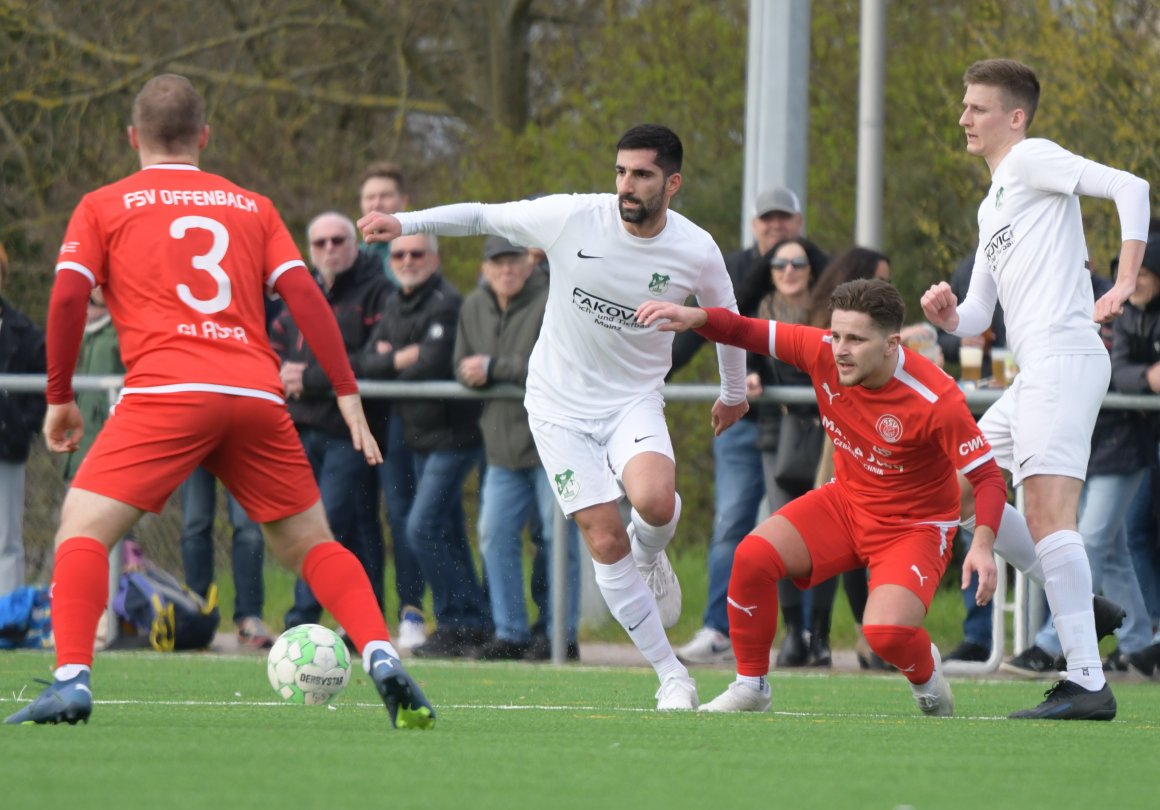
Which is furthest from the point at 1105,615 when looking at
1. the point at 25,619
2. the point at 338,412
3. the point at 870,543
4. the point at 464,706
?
the point at 25,619

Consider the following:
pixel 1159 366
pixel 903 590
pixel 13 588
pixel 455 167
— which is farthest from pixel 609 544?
pixel 455 167

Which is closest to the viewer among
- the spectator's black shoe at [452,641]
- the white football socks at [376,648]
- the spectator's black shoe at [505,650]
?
the white football socks at [376,648]

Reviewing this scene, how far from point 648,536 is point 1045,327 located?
1913mm

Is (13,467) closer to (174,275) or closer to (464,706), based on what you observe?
(464,706)

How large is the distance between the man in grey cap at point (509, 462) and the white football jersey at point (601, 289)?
263cm

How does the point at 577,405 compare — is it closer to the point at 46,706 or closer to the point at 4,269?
the point at 46,706

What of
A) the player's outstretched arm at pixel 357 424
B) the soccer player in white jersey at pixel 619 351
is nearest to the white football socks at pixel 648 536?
the soccer player in white jersey at pixel 619 351

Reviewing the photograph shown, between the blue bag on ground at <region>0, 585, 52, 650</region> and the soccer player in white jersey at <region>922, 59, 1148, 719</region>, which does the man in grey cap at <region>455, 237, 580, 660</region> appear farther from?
the soccer player in white jersey at <region>922, 59, 1148, 719</region>

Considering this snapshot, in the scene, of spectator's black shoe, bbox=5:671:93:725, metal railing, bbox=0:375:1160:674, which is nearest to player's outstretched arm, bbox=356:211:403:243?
spectator's black shoe, bbox=5:671:93:725

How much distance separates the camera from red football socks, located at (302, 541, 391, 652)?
Result: 6.75 metres

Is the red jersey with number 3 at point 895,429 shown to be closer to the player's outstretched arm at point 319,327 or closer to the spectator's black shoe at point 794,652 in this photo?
the player's outstretched arm at point 319,327

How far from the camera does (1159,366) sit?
33.9ft

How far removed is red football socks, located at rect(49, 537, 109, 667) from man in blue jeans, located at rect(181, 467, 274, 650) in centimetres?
546

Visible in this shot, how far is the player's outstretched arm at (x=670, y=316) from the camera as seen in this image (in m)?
7.47
